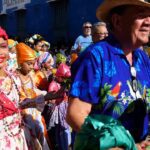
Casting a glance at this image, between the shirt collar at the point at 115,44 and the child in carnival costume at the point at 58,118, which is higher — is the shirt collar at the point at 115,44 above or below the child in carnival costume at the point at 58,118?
above

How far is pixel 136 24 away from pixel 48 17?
63.0 feet

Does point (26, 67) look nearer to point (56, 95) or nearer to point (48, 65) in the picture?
point (56, 95)

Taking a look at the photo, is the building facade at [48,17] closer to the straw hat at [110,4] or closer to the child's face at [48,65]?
the child's face at [48,65]

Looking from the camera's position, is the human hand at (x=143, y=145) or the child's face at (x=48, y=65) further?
the child's face at (x=48, y=65)

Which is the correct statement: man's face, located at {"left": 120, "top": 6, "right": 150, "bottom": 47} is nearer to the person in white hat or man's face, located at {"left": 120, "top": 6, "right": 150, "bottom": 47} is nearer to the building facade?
the person in white hat

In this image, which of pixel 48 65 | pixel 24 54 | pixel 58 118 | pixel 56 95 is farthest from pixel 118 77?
pixel 48 65

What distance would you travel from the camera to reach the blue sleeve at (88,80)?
296 cm

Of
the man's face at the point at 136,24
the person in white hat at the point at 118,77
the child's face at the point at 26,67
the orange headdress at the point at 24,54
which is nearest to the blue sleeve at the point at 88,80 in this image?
the person in white hat at the point at 118,77

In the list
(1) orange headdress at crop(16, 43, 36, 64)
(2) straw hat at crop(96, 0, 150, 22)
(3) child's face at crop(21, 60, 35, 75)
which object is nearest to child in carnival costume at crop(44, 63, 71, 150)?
(1) orange headdress at crop(16, 43, 36, 64)

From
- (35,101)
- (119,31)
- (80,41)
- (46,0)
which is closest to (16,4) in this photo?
(46,0)

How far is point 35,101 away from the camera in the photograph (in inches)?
187

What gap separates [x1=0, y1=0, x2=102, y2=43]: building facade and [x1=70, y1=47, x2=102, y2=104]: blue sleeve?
13.9 meters

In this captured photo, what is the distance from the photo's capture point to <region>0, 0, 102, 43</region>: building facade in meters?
18.8

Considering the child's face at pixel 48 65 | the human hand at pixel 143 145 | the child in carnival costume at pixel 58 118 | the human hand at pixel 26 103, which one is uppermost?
the human hand at pixel 143 145
